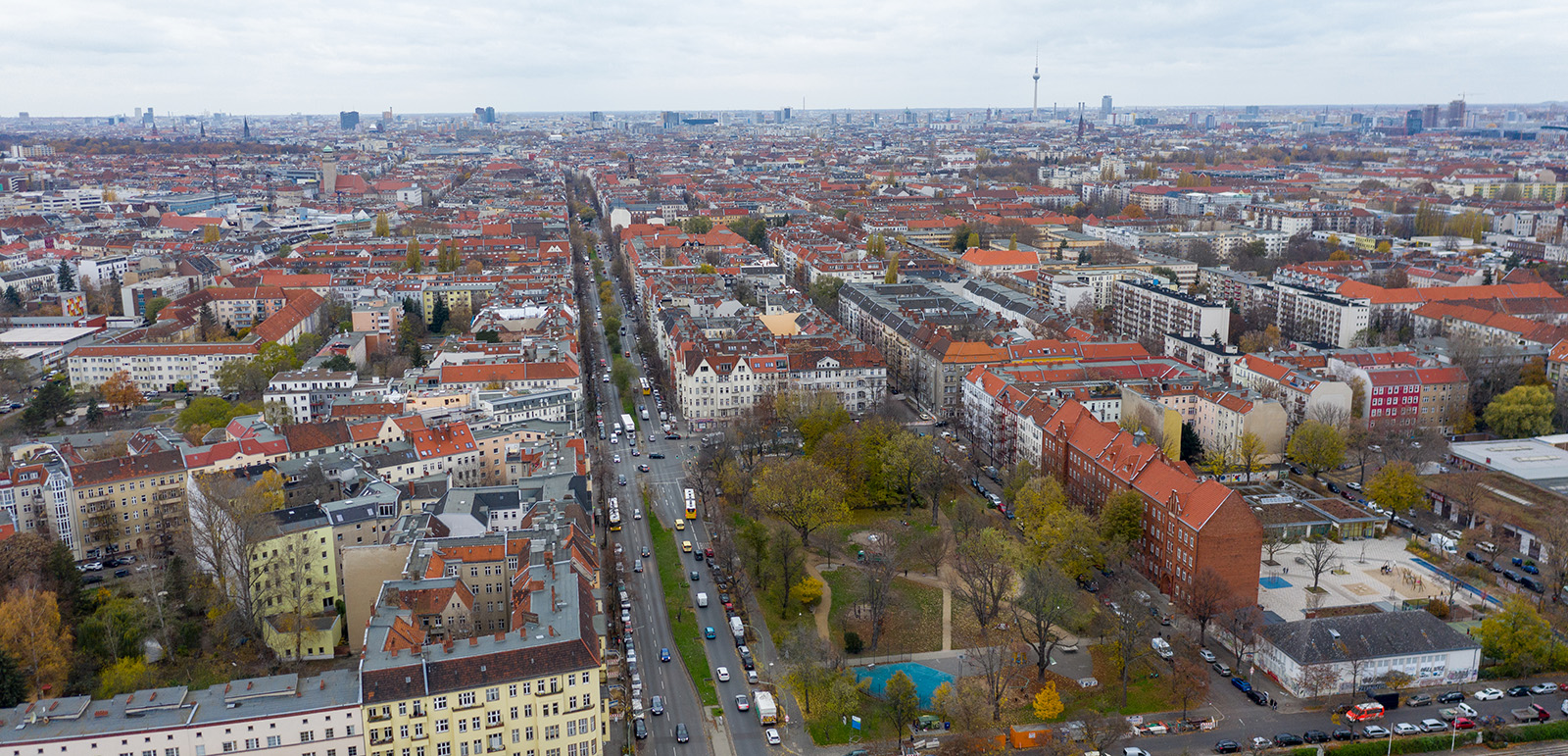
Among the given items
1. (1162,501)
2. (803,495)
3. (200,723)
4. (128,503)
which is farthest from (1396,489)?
(128,503)

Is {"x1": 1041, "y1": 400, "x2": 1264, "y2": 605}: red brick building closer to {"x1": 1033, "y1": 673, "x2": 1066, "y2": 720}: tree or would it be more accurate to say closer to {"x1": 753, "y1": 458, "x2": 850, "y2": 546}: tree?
{"x1": 1033, "y1": 673, "x2": 1066, "y2": 720}: tree

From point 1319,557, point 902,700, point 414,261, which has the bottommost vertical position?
point 902,700

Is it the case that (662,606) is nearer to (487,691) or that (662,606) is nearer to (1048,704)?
(487,691)

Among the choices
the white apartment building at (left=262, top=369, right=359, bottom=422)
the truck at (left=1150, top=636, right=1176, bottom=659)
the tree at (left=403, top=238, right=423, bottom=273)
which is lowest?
the truck at (left=1150, top=636, right=1176, bottom=659)

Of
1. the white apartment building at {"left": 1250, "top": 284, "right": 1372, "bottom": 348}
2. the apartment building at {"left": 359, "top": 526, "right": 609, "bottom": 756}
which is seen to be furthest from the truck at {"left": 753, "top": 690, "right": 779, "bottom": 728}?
the white apartment building at {"left": 1250, "top": 284, "right": 1372, "bottom": 348}

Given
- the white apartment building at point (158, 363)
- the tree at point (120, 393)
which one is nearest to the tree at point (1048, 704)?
the white apartment building at point (158, 363)

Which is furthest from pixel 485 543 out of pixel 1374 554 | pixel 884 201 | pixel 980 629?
pixel 884 201

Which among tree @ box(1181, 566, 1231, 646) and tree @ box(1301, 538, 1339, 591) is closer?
tree @ box(1181, 566, 1231, 646)

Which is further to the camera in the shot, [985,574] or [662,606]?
[662,606]
